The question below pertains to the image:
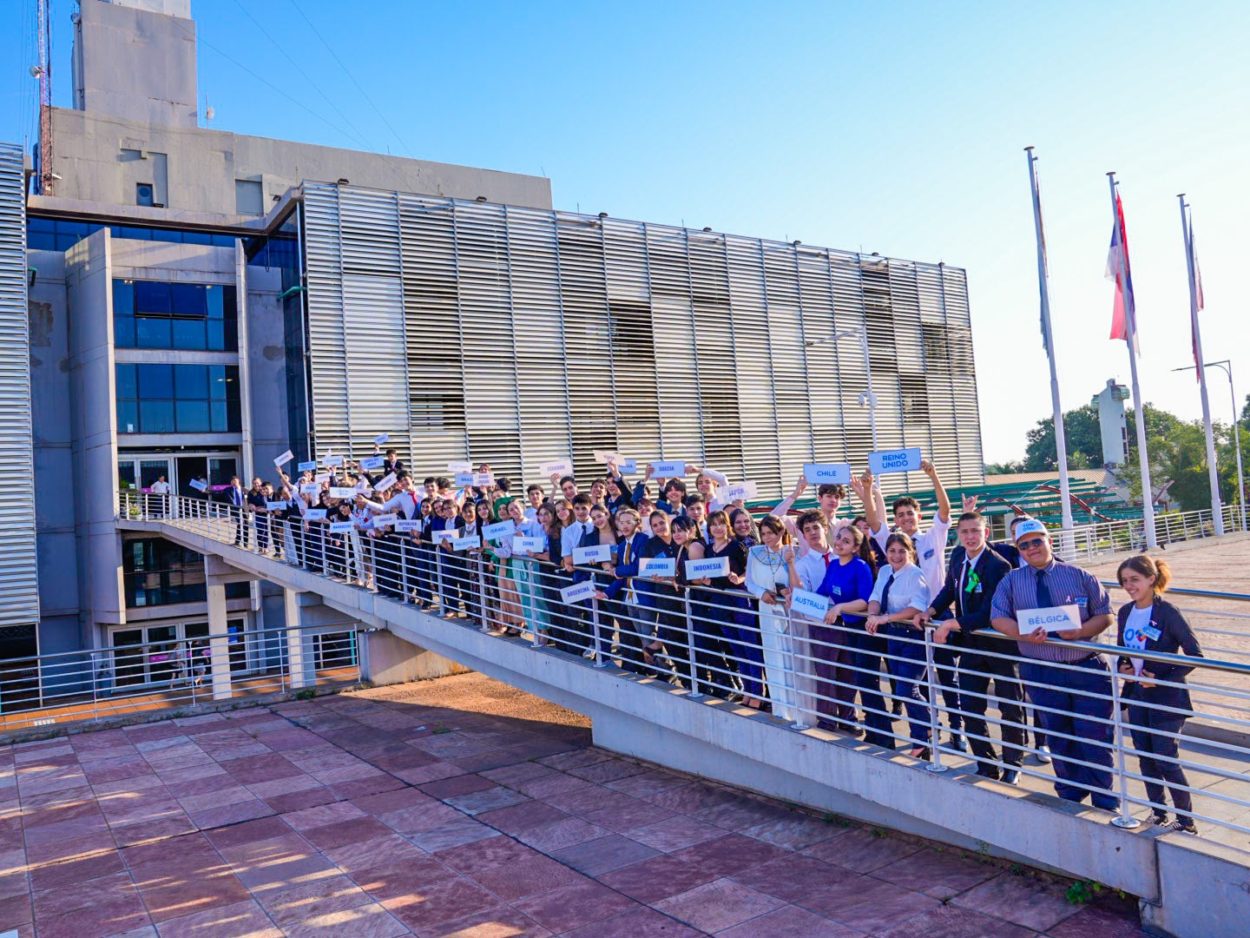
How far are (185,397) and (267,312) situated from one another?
3539 mm

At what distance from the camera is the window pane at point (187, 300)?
26.6m

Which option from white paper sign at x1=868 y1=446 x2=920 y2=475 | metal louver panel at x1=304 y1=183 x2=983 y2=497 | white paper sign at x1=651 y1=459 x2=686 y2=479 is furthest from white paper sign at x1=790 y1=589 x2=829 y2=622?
metal louver panel at x1=304 y1=183 x2=983 y2=497

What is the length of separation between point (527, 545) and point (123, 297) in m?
20.4

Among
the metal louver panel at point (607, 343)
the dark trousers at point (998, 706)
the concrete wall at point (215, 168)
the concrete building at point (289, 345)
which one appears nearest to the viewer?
the dark trousers at point (998, 706)

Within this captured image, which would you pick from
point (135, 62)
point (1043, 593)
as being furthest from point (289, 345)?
point (1043, 593)

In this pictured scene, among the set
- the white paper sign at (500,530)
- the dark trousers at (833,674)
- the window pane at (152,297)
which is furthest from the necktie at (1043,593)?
the window pane at (152,297)

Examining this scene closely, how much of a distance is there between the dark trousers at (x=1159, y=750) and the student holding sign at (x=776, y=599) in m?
2.63

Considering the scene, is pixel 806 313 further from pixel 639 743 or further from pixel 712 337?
pixel 639 743

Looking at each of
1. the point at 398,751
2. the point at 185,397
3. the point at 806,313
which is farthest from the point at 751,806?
the point at 806,313

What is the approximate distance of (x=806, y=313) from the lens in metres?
33.5

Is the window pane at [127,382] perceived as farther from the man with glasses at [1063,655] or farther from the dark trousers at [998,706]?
the man with glasses at [1063,655]

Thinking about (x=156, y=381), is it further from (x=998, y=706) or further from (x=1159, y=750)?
(x=1159, y=750)

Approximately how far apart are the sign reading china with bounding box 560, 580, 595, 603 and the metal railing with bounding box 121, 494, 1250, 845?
0.5 inches

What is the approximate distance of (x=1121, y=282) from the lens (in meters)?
20.9
